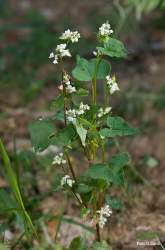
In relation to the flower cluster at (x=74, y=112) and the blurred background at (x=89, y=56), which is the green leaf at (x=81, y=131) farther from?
the blurred background at (x=89, y=56)

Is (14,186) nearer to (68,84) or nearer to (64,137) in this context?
(64,137)

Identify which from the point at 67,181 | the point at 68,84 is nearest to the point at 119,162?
the point at 67,181

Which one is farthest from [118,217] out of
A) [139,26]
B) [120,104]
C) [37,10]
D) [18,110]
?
[37,10]

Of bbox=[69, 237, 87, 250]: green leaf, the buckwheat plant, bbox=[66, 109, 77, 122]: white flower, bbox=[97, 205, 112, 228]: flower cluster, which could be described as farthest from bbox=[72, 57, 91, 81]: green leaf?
bbox=[69, 237, 87, 250]: green leaf

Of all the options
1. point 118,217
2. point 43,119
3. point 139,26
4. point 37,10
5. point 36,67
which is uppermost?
point 37,10

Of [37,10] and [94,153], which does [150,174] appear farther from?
[37,10]

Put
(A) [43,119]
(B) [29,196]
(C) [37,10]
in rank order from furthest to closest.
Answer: (C) [37,10], (B) [29,196], (A) [43,119]

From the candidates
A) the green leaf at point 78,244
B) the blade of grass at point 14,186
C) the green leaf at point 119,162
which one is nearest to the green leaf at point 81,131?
the green leaf at point 119,162
